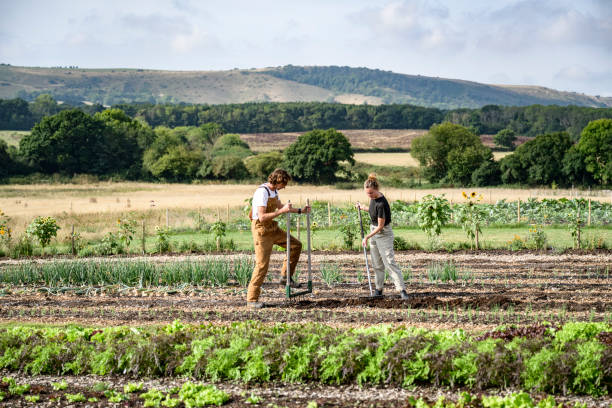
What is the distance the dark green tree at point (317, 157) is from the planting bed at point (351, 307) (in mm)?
50203

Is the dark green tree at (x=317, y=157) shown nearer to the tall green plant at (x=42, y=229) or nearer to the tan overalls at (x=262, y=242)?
the tall green plant at (x=42, y=229)

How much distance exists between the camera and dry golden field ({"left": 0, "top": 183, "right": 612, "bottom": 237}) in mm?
28984

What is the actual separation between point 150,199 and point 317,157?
76.8 feet

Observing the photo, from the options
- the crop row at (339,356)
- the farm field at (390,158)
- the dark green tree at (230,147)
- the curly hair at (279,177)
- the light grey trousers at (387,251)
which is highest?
the dark green tree at (230,147)

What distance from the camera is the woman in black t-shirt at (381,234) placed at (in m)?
9.96

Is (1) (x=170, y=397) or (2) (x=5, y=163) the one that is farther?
(2) (x=5, y=163)

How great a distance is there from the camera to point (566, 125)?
321 ft

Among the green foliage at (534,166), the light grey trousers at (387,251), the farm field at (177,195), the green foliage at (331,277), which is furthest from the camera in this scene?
the green foliage at (534,166)

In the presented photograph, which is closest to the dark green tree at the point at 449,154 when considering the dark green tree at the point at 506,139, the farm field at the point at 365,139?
the dark green tree at the point at 506,139

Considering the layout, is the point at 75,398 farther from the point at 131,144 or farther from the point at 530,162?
the point at 131,144

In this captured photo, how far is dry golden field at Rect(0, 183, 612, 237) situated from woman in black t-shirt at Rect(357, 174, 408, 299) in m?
11.3

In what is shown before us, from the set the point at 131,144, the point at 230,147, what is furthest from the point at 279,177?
the point at 230,147

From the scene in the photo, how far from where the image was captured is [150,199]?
145ft

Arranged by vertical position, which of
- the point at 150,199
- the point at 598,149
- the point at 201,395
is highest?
the point at 598,149
